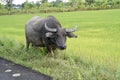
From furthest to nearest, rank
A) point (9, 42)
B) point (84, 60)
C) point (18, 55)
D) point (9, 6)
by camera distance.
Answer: point (9, 6) < point (9, 42) < point (18, 55) < point (84, 60)

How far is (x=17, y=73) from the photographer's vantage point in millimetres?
5719

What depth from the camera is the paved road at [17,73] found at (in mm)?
5361

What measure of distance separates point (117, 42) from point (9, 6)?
39007 mm

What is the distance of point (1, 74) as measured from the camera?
18.8ft

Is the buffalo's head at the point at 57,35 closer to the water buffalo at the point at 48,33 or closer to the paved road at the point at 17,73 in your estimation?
the water buffalo at the point at 48,33

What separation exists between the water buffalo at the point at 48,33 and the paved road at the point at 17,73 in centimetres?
75

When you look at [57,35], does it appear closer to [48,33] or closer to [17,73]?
[48,33]

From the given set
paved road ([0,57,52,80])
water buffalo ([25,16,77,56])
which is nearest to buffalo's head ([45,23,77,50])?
water buffalo ([25,16,77,56])

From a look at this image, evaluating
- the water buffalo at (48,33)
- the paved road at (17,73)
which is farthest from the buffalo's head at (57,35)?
the paved road at (17,73)

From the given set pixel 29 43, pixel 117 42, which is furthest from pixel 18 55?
pixel 117 42

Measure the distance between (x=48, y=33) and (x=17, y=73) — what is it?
1044 millimetres

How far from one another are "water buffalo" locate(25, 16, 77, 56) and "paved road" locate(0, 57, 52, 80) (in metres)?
0.75

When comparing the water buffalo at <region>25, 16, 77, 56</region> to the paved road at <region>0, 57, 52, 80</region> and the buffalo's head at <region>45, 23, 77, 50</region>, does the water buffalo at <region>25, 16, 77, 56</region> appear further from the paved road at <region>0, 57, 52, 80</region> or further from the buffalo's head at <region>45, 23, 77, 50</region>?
the paved road at <region>0, 57, 52, 80</region>

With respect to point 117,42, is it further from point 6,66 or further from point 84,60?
point 6,66
